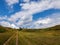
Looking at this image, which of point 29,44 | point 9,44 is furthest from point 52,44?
point 9,44

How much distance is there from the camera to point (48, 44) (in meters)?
44.5

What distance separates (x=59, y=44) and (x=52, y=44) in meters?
1.20

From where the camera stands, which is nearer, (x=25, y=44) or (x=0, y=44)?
(x=0, y=44)

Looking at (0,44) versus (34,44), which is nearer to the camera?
(0,44)

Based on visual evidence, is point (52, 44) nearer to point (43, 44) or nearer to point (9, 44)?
point (43, 44)

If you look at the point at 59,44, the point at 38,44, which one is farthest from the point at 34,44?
the point at 59,44

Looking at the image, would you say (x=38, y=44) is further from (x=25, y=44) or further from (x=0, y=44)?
(x=0, y=44)

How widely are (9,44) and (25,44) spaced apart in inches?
121

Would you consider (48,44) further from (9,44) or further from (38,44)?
(9,44)

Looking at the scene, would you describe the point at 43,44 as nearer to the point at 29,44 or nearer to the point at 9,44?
the point at 29,44

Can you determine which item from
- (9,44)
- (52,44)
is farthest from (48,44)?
(9,44)

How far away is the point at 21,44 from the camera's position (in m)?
45.3

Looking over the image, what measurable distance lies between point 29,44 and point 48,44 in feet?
10.7

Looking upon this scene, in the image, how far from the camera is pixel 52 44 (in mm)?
44562
